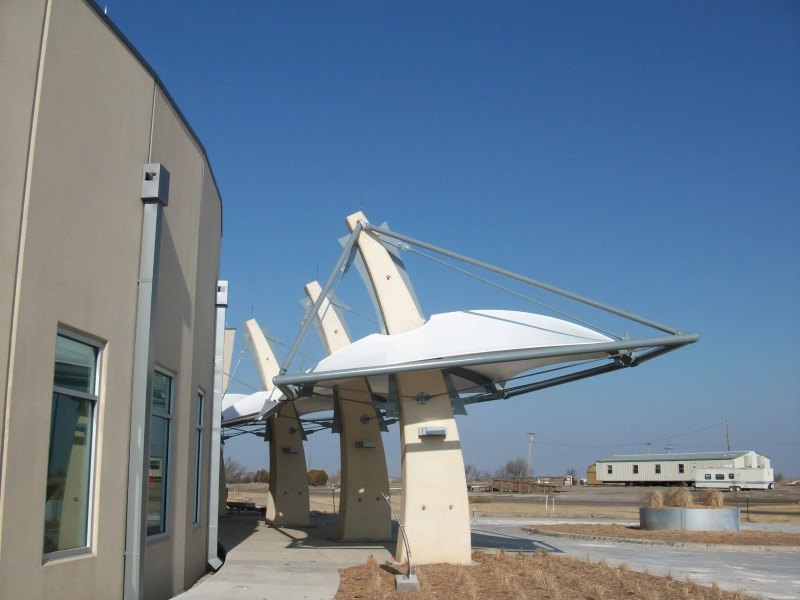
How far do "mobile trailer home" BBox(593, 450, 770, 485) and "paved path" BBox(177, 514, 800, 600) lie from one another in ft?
191

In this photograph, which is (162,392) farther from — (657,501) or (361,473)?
(657,501)

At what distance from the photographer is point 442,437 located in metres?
18.4

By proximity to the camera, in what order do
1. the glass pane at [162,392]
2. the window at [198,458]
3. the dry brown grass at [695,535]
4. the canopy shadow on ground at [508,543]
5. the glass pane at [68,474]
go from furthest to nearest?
the dry brown grass at [695,535] < the canopy shadow on ground at [508,543] < the window at [198,458] < the glass pane at [162,392] < the glass pane at [68,474]

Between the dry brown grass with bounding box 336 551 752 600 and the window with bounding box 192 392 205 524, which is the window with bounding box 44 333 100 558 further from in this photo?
the window with bounding box 192 392 205 524

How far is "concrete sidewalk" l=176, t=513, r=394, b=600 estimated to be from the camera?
13883 millimetres

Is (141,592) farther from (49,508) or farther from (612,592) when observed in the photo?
(612,592)

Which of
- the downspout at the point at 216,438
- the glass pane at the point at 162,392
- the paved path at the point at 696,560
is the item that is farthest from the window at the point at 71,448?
the paved path at the point at 696,560

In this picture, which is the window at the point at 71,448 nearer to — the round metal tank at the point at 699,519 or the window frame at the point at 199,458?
the window frame at the point at 199,458

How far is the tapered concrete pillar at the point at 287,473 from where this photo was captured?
32.8m

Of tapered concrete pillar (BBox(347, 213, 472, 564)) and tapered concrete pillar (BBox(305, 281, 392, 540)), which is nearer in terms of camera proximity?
tapered concrete pillar (BBox(347, 213, 472, 564))

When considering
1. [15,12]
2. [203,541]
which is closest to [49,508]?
[15,12]

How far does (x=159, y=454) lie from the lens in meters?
13.0

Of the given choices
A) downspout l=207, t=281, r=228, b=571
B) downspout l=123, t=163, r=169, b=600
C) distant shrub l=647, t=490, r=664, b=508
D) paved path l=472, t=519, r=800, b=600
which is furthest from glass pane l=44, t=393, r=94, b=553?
distant shrub l=647, t=490, r=664, b=508

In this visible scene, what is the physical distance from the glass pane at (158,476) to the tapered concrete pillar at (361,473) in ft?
39.9
